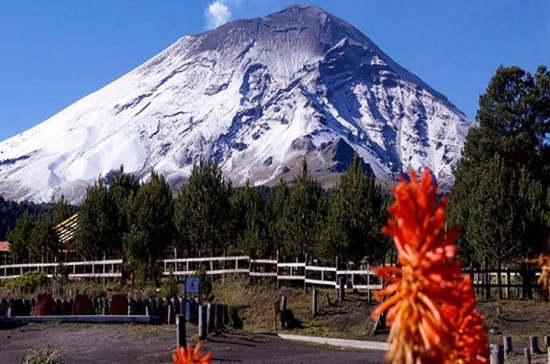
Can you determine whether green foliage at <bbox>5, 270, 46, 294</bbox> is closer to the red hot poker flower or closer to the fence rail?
the fence rail

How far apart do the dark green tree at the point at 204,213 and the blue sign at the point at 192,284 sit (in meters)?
19.6

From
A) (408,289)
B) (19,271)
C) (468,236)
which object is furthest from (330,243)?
(408,289)

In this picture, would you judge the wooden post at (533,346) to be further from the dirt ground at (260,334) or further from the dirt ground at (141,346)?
the dirt ground at (141,346)

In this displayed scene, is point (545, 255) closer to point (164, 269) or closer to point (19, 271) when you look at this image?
point (164, 269)

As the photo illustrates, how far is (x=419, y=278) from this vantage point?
5.75ft

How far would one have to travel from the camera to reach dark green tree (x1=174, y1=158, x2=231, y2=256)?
5091cm

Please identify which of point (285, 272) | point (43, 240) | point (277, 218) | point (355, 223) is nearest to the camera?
point (355, 223)

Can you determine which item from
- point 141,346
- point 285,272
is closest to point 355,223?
point 285,272

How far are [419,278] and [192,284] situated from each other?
29.7m

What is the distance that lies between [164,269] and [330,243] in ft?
45.0

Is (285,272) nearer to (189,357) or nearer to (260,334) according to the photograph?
(260,334)

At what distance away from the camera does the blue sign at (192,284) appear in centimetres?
3060

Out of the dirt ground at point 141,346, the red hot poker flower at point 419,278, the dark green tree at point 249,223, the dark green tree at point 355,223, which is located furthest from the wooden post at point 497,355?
the dark green tree at point 249,223

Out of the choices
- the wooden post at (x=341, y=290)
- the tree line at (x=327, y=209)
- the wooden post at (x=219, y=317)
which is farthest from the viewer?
the tree line at (x=327, y=209)
